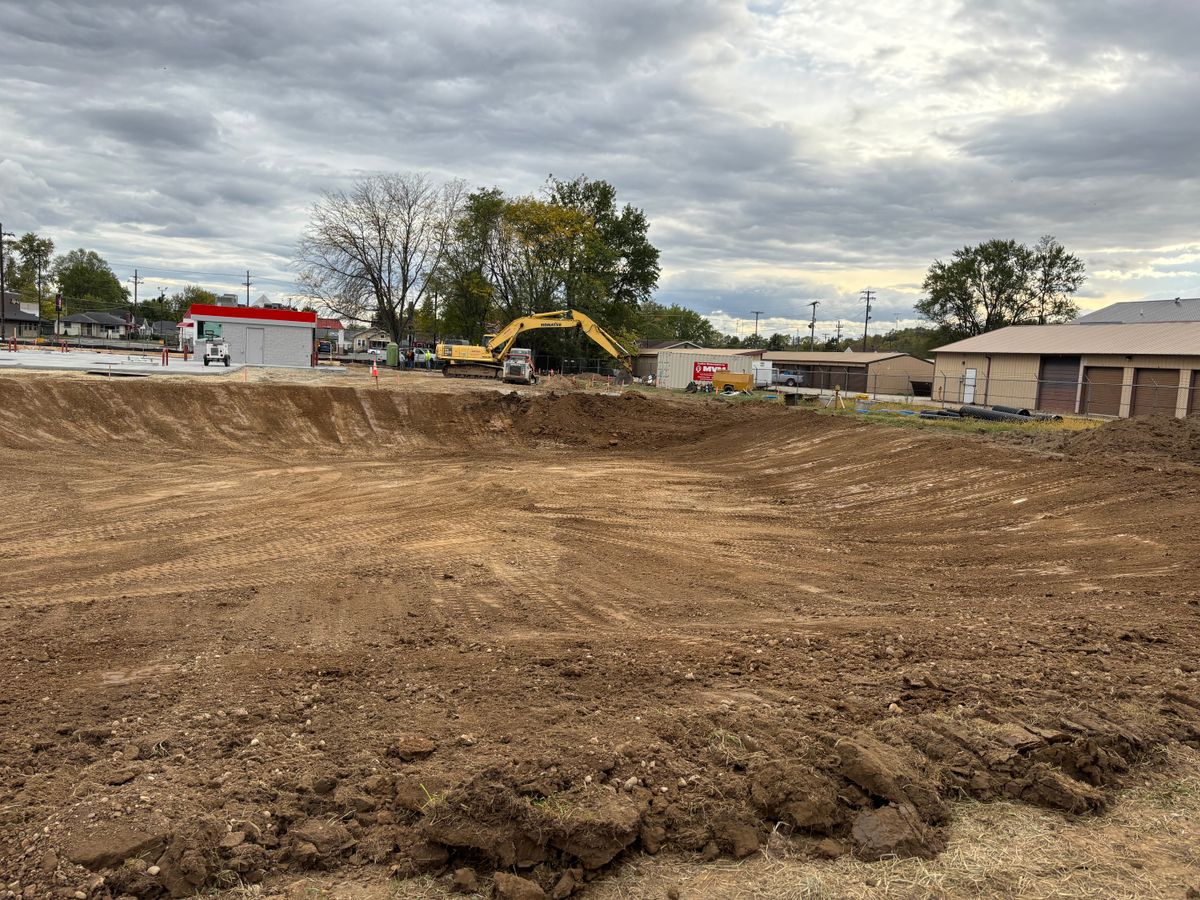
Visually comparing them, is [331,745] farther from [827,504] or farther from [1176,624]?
[827,504]

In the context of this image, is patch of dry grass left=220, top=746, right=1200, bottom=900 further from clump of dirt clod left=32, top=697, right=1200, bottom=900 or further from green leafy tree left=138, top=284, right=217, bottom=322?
green leafy tree left=138, top=284, right=217, bottom=322

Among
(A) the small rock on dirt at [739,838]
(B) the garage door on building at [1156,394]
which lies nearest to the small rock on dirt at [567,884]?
(A) the small rock on dirt at [739,838]

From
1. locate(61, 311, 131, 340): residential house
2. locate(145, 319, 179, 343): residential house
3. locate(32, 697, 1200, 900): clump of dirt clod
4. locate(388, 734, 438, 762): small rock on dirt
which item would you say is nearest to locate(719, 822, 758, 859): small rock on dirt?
locate(32, 697, 1200, 900): clump of dirt clod

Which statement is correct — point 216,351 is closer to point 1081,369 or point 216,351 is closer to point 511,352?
point 511,352

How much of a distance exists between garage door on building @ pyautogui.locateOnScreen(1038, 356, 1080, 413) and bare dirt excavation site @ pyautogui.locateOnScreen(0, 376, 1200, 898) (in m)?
26.4

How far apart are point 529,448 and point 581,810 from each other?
1995 cm

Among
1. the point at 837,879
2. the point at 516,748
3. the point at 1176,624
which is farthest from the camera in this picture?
the point at 1176,624

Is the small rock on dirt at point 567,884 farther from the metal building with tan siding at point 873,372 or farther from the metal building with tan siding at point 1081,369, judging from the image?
the metal building with tan siding at point 873,372

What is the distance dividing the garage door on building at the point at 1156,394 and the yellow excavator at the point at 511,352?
22.7m

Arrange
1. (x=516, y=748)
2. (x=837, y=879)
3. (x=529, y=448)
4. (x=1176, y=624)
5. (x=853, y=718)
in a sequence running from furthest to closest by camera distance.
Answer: (x=529, y=448), (x=1176, y=624), (x=853, y=718), (x=516, y=748), (x=837, y=879)

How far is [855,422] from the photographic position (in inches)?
859

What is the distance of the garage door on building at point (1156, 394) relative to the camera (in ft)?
107

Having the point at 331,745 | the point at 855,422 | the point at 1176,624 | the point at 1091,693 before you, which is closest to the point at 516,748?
the point at 331,745

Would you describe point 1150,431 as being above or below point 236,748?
above
